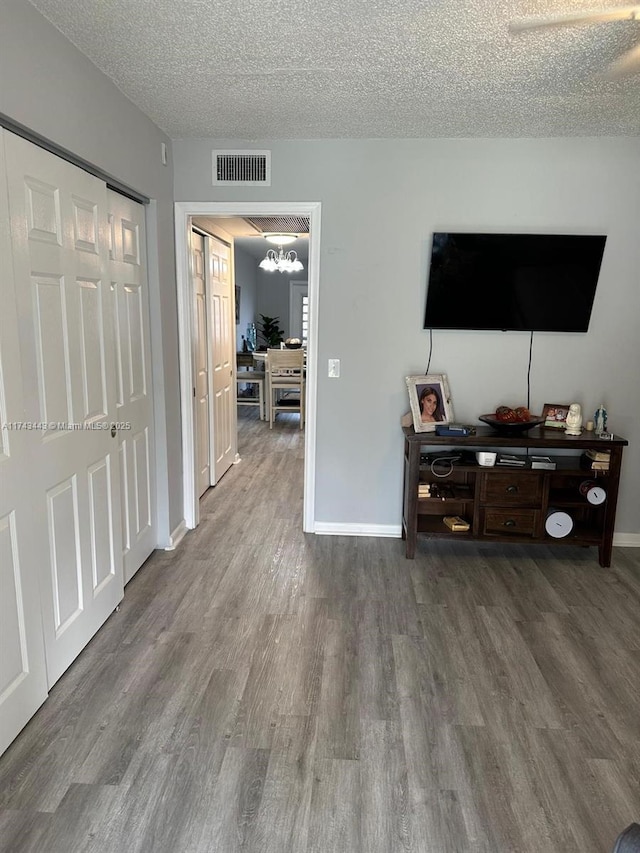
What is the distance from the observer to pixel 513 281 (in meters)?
3.19

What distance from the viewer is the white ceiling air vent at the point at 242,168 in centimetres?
321

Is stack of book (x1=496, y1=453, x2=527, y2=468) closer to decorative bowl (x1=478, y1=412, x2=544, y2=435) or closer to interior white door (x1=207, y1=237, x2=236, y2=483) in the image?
decorative bowl (x1=478, y1=412, x2=544, y2=435)

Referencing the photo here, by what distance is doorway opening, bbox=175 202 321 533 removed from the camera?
3.28 m

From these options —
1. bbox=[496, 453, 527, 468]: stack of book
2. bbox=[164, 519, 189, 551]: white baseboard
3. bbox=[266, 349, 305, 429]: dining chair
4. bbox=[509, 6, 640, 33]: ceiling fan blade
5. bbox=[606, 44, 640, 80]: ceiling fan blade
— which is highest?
bbox=[606, 44, 640, 80]: ceiling fan blade

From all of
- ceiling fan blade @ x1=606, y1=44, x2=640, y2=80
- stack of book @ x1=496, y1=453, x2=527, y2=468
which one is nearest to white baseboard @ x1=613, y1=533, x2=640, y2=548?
stack of book @ x1=496, y1=453, x2=527, y2=468

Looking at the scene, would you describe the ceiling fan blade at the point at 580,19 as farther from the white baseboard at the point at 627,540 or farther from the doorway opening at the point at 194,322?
the white baseboard at the point at 627,540

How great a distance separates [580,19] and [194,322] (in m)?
2.70

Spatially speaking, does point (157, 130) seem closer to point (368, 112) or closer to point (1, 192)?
point (368, 112)

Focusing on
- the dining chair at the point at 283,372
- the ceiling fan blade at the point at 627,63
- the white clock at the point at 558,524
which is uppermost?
the ceiling fan blade at the point at 627,63

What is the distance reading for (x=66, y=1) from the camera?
177 centimetres

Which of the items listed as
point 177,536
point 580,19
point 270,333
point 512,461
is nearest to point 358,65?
point 580,19

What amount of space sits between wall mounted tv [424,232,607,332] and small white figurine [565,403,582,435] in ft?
1.62

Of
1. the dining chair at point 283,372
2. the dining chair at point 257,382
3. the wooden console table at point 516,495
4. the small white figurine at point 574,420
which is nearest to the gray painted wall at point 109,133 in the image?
the wooden console table at point 516,495

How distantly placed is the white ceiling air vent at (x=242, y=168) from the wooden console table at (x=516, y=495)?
5.90 feet
